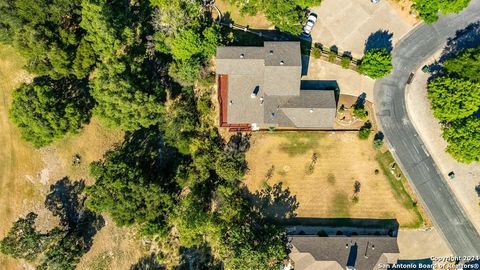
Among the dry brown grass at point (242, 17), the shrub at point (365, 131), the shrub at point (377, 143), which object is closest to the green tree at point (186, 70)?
the dry brown grass at point (242, 17)

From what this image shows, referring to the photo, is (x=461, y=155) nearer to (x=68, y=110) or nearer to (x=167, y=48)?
(x=167, y=48)

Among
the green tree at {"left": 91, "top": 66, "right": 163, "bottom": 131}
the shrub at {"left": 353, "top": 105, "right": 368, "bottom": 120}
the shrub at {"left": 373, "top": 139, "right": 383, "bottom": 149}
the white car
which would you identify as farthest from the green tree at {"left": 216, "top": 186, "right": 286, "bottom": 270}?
the white car

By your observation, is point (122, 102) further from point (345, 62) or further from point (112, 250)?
point (345, 62)

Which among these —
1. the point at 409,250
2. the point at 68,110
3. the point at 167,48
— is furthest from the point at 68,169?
the point at 409,250

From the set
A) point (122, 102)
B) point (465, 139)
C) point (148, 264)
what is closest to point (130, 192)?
point (122, 102)

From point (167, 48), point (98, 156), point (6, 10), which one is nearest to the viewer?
point (6, 10)

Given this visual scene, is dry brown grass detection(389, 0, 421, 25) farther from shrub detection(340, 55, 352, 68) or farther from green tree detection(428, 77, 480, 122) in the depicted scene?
shrub detection(340, 55, 352, 68)
